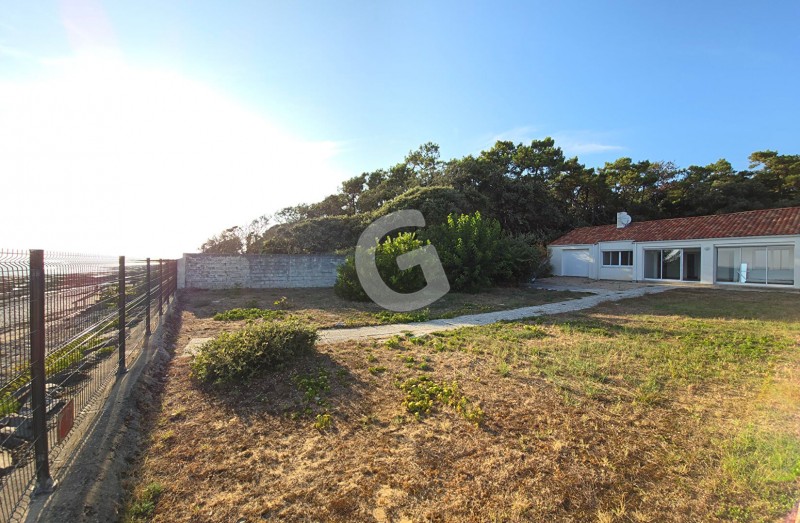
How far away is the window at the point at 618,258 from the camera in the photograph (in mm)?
20125

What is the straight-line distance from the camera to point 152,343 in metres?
5.47

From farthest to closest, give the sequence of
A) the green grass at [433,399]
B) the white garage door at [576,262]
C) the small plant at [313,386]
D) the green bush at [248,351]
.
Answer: the white garage door at [576,262], the green bush at [248,351], the small plant at [313,386], the green grass at [433,399]

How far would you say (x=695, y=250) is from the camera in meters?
17.8

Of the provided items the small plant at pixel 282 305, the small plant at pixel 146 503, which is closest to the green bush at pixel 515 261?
the small plant at pixel 282 305

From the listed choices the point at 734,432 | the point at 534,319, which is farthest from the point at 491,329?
the point at 734,432

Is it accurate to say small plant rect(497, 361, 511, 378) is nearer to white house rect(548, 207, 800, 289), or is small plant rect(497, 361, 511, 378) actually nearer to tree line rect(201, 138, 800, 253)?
tree line rect(201, 138, 800, 253)

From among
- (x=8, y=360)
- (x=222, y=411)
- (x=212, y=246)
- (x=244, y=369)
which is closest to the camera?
(x=8, y=360)

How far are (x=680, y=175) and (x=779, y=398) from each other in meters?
32.5

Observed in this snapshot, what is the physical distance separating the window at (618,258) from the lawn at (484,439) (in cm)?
1634

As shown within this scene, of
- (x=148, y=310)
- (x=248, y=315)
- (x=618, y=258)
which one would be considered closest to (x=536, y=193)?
(x=618, y=258)

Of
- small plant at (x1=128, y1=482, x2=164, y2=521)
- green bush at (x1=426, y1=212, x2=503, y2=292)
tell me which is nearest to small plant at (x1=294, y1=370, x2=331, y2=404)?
small plant at (x1=128, y1=482, x2=164, y2=521)

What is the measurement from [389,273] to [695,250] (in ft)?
52.0

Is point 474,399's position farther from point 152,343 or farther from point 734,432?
point 152,343

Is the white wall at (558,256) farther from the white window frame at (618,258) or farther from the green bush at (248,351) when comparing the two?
the green bush at (248,351)
